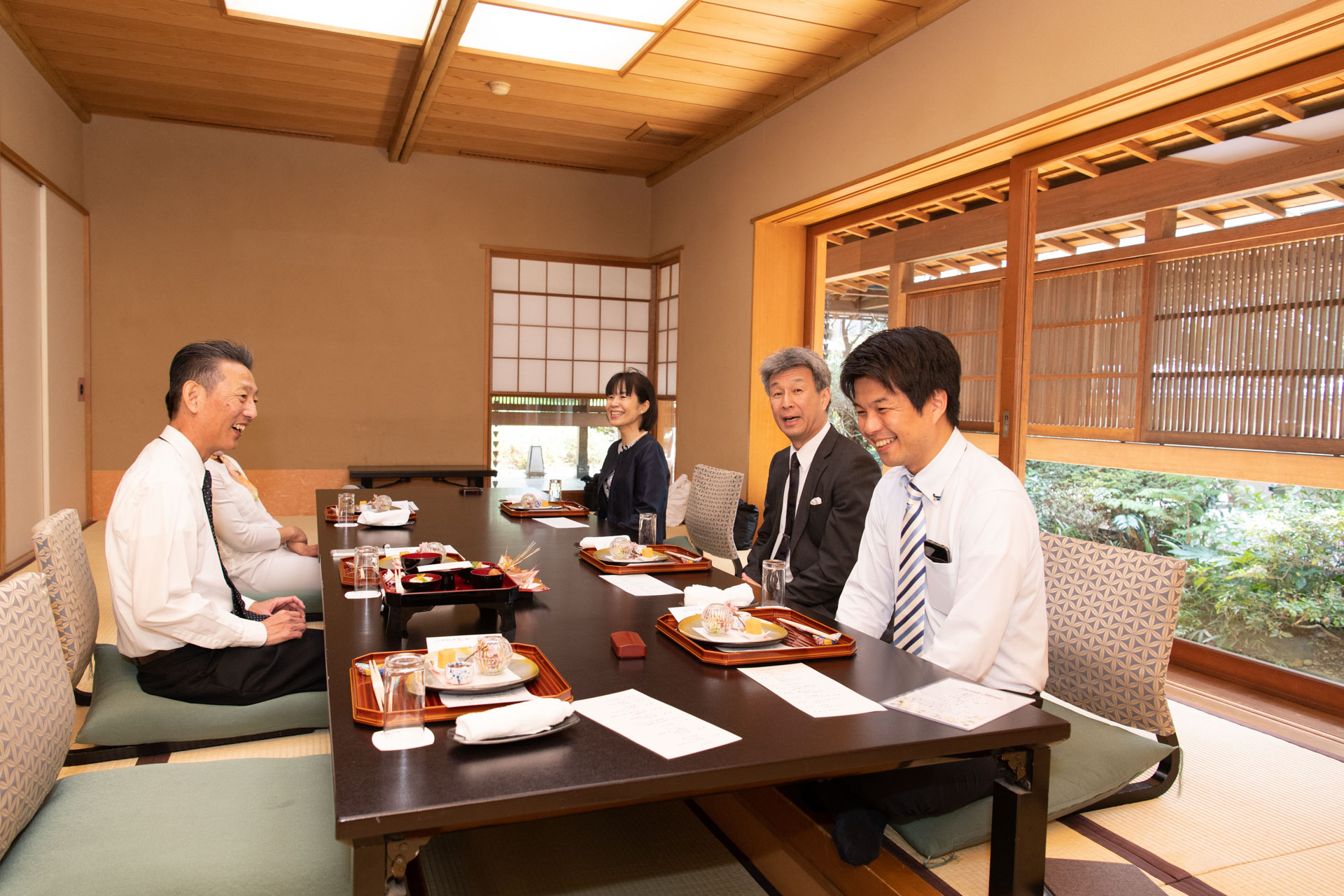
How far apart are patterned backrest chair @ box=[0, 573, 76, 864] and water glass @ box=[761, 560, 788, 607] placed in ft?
4.33

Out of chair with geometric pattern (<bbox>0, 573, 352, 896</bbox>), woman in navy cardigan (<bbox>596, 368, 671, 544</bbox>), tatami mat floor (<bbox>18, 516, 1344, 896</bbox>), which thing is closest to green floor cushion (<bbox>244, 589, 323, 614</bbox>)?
tatami mat floor (<bbox>18, 516, 1344, 896</bbox>)

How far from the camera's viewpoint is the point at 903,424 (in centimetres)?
183

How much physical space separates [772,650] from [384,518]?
1.89 m

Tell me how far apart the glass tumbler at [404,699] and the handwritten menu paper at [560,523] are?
1.85m

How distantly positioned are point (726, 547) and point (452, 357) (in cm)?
387

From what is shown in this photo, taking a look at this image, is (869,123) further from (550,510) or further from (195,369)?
(195,369)

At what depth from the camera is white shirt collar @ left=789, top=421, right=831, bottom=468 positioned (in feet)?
8.65

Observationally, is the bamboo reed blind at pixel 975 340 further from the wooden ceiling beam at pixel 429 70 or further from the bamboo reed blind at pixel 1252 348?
the wooden ceiling beam at pixel 429 70

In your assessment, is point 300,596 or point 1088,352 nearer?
point 300,596

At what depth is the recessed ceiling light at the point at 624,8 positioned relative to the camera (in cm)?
393

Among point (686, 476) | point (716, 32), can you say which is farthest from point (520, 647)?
point (686, 476)

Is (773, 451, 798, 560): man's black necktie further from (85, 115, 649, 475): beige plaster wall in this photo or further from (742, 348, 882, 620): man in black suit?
(85, 115, 649, 475): beige plaster wall

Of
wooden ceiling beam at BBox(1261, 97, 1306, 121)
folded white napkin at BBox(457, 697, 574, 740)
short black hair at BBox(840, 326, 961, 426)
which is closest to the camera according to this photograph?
folded white napkin at BBox(457, 697, 574, 740)

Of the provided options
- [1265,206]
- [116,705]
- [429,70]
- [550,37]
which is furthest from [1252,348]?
[429,70]
